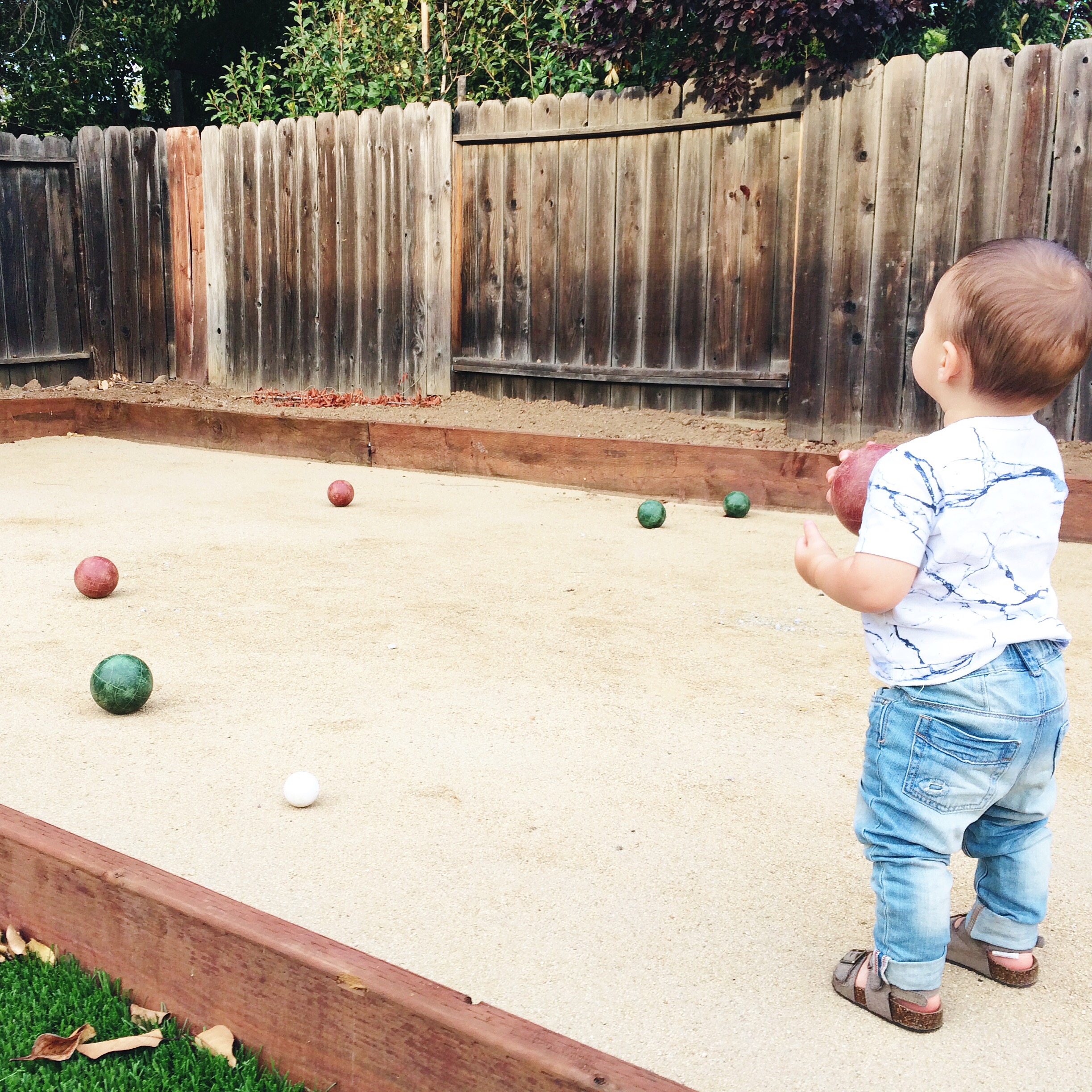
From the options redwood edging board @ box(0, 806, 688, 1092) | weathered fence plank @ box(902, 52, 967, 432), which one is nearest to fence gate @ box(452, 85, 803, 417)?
weathered fence plank @ box(902, 52, 967, 432)

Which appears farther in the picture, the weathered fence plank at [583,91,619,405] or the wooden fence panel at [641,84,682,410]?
the weathered fence plank at [583,91,619,405]

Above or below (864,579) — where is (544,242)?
above

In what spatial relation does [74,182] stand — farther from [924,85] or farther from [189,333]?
[924,85]

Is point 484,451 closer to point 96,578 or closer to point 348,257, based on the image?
point 348,257

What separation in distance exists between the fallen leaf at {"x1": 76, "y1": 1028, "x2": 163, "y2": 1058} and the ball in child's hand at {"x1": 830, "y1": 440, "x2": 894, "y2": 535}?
1.51 metres

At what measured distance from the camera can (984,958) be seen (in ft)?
7.17

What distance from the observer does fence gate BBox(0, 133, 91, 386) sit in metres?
10.8

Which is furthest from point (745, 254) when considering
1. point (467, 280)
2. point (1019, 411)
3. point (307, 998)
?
point (307, 998)

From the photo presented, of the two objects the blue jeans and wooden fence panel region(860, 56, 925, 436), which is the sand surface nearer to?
the blue jeans

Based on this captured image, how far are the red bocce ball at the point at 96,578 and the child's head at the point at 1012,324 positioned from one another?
363cm

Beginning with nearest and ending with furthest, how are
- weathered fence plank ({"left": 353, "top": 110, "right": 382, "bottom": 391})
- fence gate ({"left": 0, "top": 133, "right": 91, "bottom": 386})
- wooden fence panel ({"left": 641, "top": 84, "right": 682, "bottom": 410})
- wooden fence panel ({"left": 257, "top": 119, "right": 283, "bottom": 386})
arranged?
wooden fence panel ({"left": 641, "top": 84, "right": 682, "bottom": 410}) → weathered fence plank ({"left": 353, "top": 110, "right": 382, "bottom": 391}) → wooden fence panel ({"left": 257, "top": 119, "right": 283, "bottom": 386}) → fence gate ({"left": 0, "top": 133, "right": 91, "bottom": 386})

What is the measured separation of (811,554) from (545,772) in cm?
125

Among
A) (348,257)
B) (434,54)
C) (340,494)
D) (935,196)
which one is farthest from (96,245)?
(935,196)

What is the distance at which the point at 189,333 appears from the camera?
10977mm
